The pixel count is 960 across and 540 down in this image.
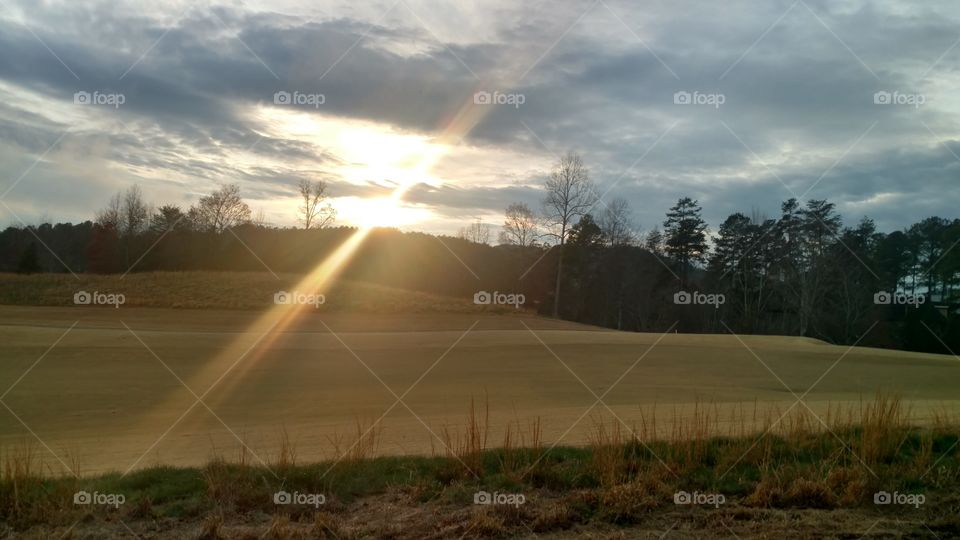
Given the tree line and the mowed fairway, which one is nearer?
the mowed fairway

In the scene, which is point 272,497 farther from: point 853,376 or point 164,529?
point 853,376

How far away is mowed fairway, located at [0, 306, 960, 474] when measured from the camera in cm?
1198

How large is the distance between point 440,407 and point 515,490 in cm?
842

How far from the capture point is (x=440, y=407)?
1538 cm

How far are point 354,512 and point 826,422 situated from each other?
7.44m

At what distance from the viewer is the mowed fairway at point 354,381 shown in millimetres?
11977

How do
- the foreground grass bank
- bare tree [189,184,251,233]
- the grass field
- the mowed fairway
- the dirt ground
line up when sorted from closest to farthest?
the dirt ground < the foreground grass bank < the grass field < the mowed fairway < bare tree [189,184,251,233]

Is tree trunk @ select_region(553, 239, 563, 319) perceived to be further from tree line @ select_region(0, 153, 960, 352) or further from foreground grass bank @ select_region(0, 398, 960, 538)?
foreground grass bank @ select_region(0, 398, 960, 538)

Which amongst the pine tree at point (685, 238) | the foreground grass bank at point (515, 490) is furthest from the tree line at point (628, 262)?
the foreground grass bank at point (515, 490)

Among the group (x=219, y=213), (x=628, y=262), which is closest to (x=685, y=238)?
(x=628, y=262)

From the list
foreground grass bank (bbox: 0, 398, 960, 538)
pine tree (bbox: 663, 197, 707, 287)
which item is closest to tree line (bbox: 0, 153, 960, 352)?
pine tree (bbox: 663, 197, 707, 287)

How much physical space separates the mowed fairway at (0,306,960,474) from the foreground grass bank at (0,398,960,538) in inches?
63.1

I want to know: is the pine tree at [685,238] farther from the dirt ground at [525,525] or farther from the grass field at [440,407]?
the dirt ground at [525,525]

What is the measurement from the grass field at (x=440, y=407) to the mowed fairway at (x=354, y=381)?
11 centimetres
